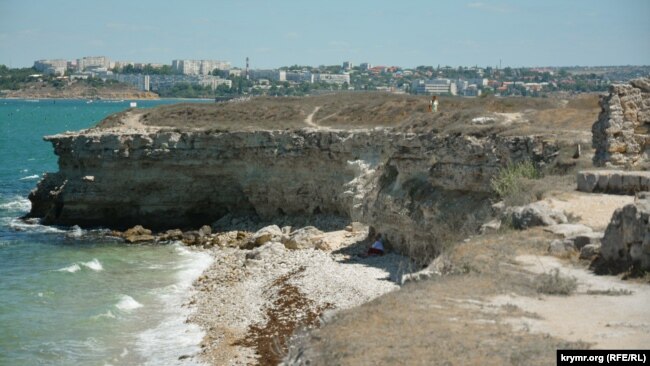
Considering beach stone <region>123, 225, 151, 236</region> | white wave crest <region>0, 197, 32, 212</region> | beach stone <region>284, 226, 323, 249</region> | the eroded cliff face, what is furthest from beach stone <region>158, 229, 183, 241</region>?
white wave crest <region>0, 197, 32, 212</region>

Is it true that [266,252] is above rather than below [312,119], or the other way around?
below

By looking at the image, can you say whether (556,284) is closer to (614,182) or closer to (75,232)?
(614,182)

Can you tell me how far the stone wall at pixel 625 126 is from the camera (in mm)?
23500

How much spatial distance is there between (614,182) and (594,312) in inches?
320

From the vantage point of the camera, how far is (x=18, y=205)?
56.2 meters

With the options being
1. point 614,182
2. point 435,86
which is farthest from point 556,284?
point 435,86

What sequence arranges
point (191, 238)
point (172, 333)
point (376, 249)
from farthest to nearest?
point (191, 238), point (376, 249), point (172, 333)

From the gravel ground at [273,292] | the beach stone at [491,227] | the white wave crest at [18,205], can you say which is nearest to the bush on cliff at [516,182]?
the beach stone at [491,227]

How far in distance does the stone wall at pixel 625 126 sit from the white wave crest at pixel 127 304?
15.8 meters

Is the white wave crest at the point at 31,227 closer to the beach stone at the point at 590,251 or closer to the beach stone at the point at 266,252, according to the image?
the beach stone at the point at 266,252

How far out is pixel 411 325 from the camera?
11.6m

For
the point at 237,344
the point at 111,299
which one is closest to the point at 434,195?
the point at 237,344

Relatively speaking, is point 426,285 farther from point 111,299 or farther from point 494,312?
point 111,299

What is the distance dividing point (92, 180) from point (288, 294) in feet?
75.3
